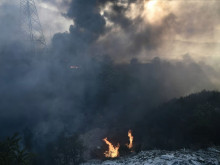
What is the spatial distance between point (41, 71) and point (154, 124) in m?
38.6

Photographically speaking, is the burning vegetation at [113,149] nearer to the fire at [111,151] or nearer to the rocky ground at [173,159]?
the fire at [111,151]

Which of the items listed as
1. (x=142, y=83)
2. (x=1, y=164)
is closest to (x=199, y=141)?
(x=1, y=164)

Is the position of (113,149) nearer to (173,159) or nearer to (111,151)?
(111,151)

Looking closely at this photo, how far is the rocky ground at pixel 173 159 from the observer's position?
17.2 meters

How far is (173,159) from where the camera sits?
18.3 metres

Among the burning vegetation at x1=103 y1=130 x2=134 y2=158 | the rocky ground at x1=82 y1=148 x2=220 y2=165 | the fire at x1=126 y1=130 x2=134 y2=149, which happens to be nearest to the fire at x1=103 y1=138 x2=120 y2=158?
the burning vegetation at x1=103 y1=130 x2=134 y2=158

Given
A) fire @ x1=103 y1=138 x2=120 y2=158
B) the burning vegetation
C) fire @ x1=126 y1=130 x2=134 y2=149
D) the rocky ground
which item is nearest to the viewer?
the rocky ground

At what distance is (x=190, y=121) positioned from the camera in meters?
28.9

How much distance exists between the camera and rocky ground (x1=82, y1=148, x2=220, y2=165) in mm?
17188

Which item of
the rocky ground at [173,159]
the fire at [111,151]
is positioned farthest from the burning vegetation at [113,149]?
the rocky ground at [173,159]

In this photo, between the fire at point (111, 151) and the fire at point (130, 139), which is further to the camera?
the fire at point (130, 139)

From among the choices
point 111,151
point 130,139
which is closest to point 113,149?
point 111,151

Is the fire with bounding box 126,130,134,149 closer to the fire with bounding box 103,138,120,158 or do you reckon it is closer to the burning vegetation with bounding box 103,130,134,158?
the burning vegetation with bounding box 103,130,134,158

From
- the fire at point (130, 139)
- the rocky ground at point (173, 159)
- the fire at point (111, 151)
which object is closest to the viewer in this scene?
the rocky ground at point (173, 159)
